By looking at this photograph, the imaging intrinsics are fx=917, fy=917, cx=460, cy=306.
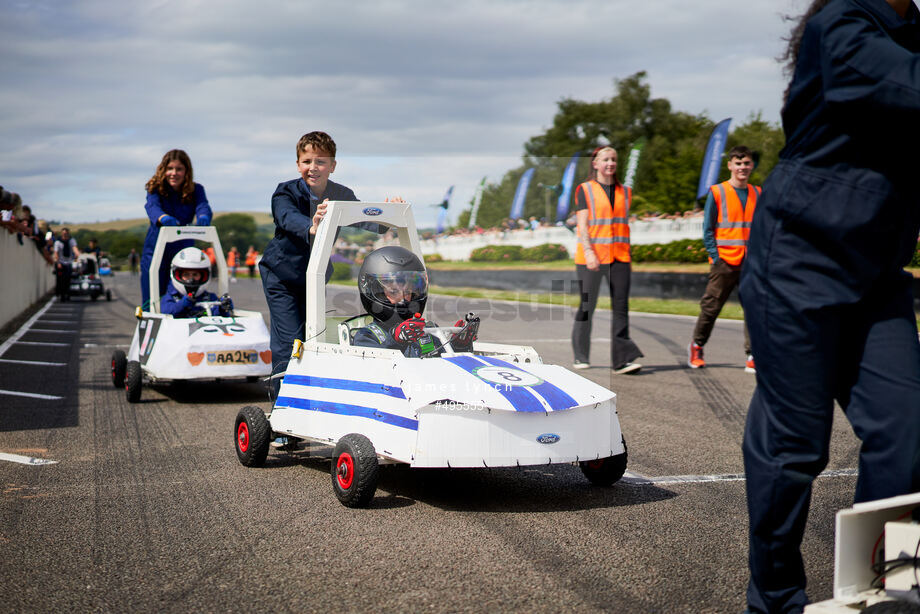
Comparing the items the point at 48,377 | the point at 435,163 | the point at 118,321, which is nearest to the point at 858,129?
the point at 435,163

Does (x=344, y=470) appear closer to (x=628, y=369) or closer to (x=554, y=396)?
(x=554, y=396)

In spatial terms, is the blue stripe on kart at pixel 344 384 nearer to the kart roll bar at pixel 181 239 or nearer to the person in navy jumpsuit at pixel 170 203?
the kart roll bar at pixel 181 239

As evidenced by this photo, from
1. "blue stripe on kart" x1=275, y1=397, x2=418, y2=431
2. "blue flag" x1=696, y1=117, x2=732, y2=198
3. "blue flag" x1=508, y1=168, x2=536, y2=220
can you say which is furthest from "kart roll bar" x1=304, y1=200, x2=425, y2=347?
"blue flag" x1=508, y1=168, x2=536, y2=220

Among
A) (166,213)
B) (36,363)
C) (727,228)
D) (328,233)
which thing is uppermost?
(166,213)

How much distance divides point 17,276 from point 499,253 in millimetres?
11795

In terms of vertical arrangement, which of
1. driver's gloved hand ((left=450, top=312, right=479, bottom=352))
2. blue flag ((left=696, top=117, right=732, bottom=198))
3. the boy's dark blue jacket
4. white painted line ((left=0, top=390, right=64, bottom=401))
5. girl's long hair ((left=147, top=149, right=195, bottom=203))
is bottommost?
white painted line ((left=0, top=390, right=64, bottom=401))

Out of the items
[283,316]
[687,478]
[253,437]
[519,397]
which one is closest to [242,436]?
[253,437]

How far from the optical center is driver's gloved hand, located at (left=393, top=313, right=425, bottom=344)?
5.07m

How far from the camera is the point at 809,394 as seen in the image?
2.62 m

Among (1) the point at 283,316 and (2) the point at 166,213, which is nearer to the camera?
(1) the point at 283,316

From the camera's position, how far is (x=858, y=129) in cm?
248

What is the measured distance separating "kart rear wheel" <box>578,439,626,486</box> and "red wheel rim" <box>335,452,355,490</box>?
1190mm

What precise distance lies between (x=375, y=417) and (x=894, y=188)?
2.72m

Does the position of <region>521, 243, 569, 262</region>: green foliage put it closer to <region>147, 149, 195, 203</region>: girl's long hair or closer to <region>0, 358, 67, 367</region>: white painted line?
<region>0, 358, 67, 367</region>: white painted line
